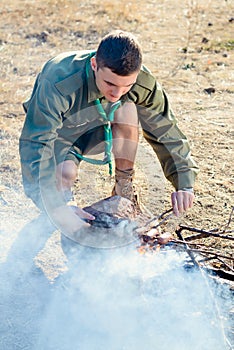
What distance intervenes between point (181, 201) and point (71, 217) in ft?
1.93

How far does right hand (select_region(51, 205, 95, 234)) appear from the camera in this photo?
245 cm

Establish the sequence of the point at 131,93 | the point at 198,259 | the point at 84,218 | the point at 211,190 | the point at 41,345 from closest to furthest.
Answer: the point at 41,345 < the point at 84,218 < the point at 198,259 < the point at 131,93 < the point at 211,190

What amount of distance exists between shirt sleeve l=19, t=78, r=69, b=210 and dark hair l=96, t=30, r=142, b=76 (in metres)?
0.29

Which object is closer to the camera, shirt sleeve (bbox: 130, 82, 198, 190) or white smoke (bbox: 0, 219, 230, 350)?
white smoke (bbox: 0, 219, 230, 350)

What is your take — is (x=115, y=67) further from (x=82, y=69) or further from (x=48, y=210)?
(x=48, y=210)

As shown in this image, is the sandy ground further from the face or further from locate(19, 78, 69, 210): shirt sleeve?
the face

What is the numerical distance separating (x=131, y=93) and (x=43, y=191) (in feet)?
2.19

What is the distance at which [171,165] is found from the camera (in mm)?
3002

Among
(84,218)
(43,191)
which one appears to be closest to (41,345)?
(84,218)

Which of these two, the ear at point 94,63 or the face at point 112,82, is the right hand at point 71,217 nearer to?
the face at point 112,82

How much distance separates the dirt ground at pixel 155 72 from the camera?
3.43 m

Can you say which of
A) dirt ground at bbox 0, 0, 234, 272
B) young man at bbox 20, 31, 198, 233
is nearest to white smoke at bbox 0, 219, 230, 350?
young man at bbox 20, 31, 198, 233

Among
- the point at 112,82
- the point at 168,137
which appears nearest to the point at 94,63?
the point at 112,82

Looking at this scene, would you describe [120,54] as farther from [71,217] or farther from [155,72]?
[155,72]
